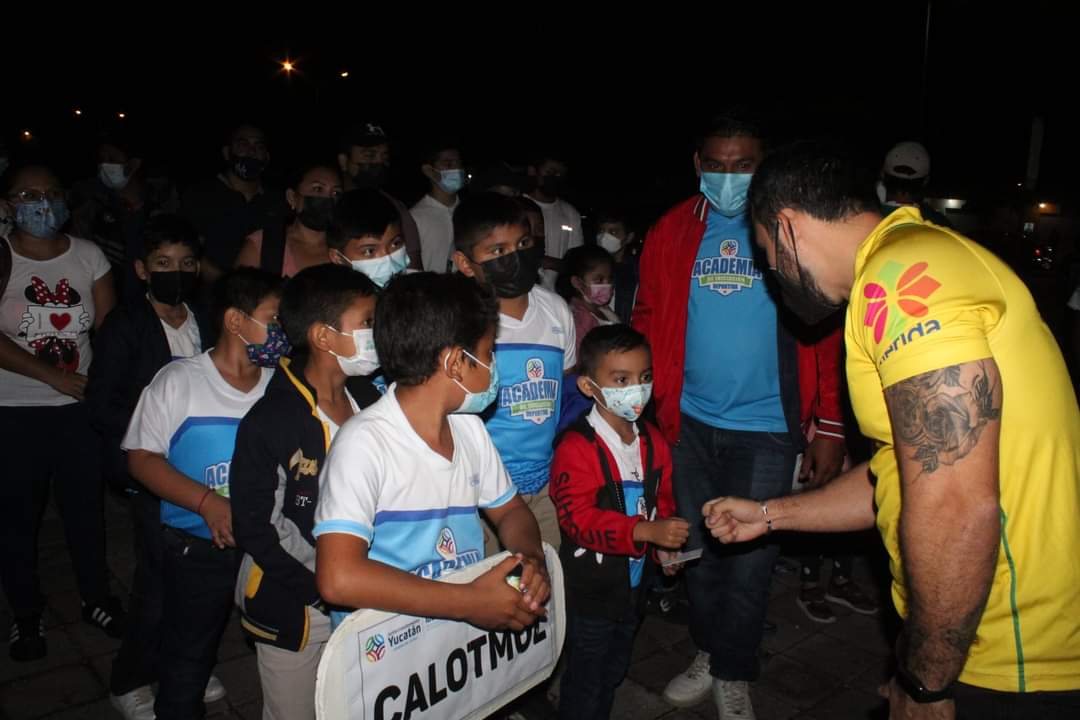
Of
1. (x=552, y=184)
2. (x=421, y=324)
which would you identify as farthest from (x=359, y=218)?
(x=552, y=184)

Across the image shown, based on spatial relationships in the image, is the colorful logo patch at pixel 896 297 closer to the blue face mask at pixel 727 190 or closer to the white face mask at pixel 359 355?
the white face mask at pixel 359 355

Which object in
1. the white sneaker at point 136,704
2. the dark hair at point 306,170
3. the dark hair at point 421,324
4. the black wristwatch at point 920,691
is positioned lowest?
the white sneaker at point 136,704

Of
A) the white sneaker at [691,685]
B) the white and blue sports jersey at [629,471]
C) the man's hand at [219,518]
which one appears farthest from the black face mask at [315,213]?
the white sneaker at [691,685]

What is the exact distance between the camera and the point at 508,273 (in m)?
3.46

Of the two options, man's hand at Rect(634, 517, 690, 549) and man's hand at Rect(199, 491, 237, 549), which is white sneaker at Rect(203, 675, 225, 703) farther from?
man's hand at Rect(634, 517, 690, 549)

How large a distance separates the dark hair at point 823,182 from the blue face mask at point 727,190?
1539 mm

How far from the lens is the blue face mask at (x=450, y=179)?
5855 mm

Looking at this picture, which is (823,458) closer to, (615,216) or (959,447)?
(959,447)

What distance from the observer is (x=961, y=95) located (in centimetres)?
3175

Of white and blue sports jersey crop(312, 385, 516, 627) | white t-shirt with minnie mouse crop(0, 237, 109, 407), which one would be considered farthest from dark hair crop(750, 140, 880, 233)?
white t-shirt with minnie mouse crop(0, 237, 109, 407)

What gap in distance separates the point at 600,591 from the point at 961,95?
35.8m

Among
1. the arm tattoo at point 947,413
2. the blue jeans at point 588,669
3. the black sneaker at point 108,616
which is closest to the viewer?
the arm tattoo at point 947,413

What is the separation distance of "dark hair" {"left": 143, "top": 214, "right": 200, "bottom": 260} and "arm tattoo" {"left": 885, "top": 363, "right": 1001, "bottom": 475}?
3.59 metres

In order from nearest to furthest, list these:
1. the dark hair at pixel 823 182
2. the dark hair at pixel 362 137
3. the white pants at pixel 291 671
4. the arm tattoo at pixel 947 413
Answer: the arm tattoo at pixel 947 413 < the dark hair at pixel 823 182 < the white pants at pixel 291 671 < the dark hair at pixel 362 137
